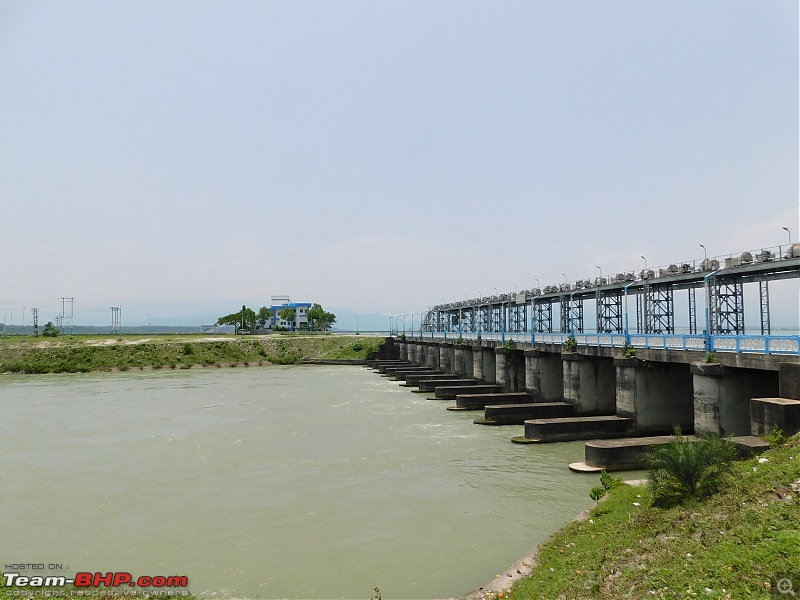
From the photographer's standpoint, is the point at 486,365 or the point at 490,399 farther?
the point at 486,365

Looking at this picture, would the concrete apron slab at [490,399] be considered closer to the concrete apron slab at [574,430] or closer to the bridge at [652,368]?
the bridge at [652,368]

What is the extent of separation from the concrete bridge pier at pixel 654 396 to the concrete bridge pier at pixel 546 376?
10792mm

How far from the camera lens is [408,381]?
2309 inches

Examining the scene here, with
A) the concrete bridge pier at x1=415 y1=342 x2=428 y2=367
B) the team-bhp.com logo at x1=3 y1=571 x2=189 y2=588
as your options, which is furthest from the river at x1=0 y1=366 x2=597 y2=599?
the concrete bridge pier at x1=415 y1=342 x2=428 y2=367

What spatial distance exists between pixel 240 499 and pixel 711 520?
1507 centimetres

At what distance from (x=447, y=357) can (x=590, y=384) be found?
3354 cm

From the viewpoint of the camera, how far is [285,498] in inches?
758

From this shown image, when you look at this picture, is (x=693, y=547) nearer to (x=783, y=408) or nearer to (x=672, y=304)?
(x=783, y=408)

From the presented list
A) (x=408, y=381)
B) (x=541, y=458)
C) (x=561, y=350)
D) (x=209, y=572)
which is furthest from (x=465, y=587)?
(x=408, y=381)

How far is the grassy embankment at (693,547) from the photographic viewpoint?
8523 millimetres

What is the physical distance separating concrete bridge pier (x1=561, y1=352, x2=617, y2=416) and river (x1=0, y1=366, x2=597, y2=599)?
473 cm

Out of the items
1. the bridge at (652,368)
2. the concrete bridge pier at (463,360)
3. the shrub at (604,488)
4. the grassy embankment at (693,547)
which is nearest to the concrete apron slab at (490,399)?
the bridge at (652,368)

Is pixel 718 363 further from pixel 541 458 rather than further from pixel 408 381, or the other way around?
pixel 408 381

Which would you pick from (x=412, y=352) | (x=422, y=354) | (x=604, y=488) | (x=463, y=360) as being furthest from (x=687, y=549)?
(x=412, y=352)
